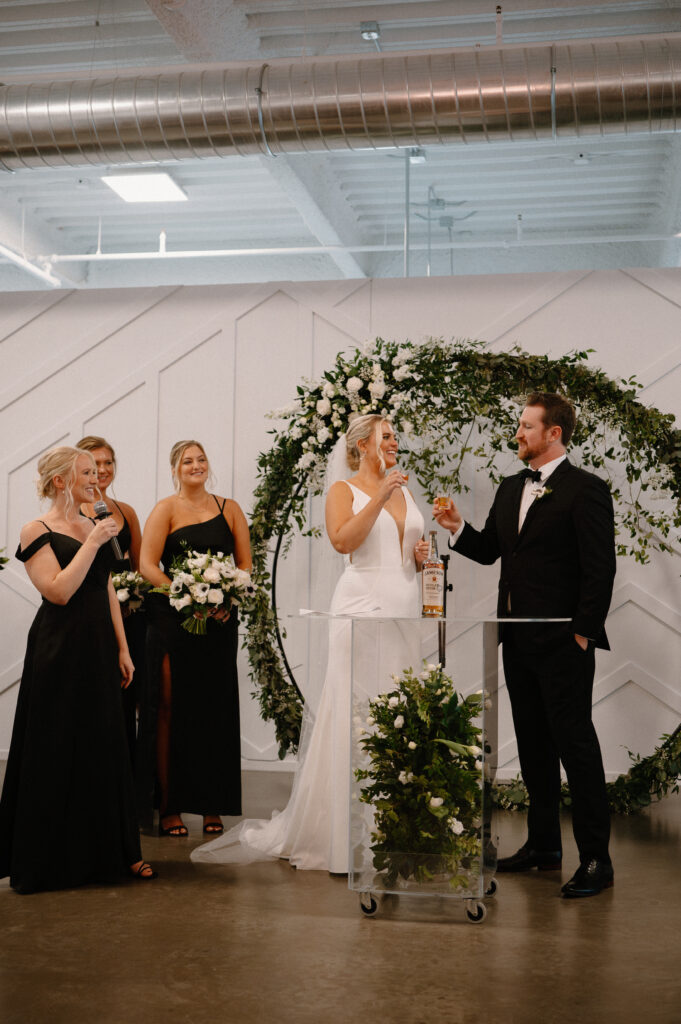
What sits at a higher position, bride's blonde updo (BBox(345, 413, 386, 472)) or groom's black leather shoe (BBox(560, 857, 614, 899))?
bride's blonde updo (BBox(345, 413, 386, 472))

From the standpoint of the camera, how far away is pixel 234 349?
6.77 m

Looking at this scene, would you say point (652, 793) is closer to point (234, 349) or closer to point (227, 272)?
point (234, 349)

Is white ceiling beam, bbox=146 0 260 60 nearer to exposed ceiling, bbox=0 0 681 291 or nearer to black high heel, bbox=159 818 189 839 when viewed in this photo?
exposed ceiling, bbox=0 0 681 291

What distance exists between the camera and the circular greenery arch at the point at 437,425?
18.2ft

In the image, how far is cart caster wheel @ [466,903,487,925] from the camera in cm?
361

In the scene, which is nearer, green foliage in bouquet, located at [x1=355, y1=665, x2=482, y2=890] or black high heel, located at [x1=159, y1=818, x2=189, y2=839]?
green foliage in bouquet, located at [x1=355, y1=665, x2=482, y2=890]

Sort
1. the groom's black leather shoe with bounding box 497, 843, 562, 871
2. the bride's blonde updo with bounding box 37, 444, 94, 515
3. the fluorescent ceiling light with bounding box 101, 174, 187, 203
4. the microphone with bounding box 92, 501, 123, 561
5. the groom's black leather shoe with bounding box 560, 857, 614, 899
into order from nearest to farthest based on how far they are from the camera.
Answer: the microphone with bounding box 92, 501, 123, 561
the groom's black leather shoe with bounding box 560, 857, 614, 899
the bride's blonde updo with bounding box 37, 444, 94, 515
the groom's black leather shoe with bounding box 497, 843, 562, 871
the fluorescent ceiling light with bounding box 101, 174, 187, 203

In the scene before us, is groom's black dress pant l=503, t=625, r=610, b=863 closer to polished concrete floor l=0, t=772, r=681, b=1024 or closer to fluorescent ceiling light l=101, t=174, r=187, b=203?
polished concrete floor l=0, t=772, r=681, b=1024

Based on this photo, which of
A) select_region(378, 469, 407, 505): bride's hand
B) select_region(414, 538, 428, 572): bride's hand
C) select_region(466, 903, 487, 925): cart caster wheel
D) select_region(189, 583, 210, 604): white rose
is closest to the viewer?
select_region(466, 903, 487, 925): cart caster wheel

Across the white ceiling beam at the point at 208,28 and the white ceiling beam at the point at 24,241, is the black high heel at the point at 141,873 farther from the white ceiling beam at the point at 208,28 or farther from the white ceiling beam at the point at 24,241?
the white ceiling beam at the point at 24,241

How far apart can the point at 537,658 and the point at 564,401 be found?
3.60 feet

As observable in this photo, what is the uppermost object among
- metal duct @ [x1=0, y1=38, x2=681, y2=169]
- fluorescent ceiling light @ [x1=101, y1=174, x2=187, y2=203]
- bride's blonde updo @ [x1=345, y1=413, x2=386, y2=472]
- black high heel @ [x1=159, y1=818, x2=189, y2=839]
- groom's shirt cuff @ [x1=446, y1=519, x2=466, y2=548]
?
fluorescent ceiling light @ [x1=101, y1=174, x2=187, y2=203]

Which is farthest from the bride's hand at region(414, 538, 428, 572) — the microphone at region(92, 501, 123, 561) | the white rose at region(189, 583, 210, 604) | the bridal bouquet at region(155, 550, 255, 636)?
the microphone at region(92, 501, 123, 561)

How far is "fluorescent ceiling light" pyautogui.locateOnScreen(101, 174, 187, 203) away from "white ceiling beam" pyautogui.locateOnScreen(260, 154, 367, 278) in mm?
872
